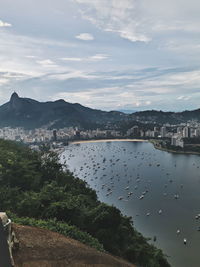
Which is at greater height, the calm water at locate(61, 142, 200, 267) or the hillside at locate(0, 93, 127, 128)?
the hillside at locate(0, 93, 127, 128)

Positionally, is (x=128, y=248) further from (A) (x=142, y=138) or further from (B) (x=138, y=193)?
(A) (x=142, y=138)

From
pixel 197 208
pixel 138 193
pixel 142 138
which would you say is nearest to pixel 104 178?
pixel 138 193

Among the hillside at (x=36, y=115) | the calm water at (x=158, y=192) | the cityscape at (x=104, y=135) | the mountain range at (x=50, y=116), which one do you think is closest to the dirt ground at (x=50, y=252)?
the calm water at (x=158, y=192)

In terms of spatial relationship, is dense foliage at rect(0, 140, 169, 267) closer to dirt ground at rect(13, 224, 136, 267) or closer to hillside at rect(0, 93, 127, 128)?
dirt ground at rect(13, 224, 136, 267)

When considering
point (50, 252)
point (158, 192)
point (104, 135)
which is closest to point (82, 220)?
point (50, 252)

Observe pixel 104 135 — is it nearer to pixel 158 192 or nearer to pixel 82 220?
pixel 158 192

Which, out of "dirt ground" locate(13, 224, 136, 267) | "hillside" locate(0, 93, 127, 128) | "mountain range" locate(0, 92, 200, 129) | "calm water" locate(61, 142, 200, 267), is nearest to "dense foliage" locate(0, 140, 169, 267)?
"dirt ground" locate(13, 224, 136, 267)

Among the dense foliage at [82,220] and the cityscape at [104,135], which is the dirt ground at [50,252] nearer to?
the dense foliage at [82,220]
